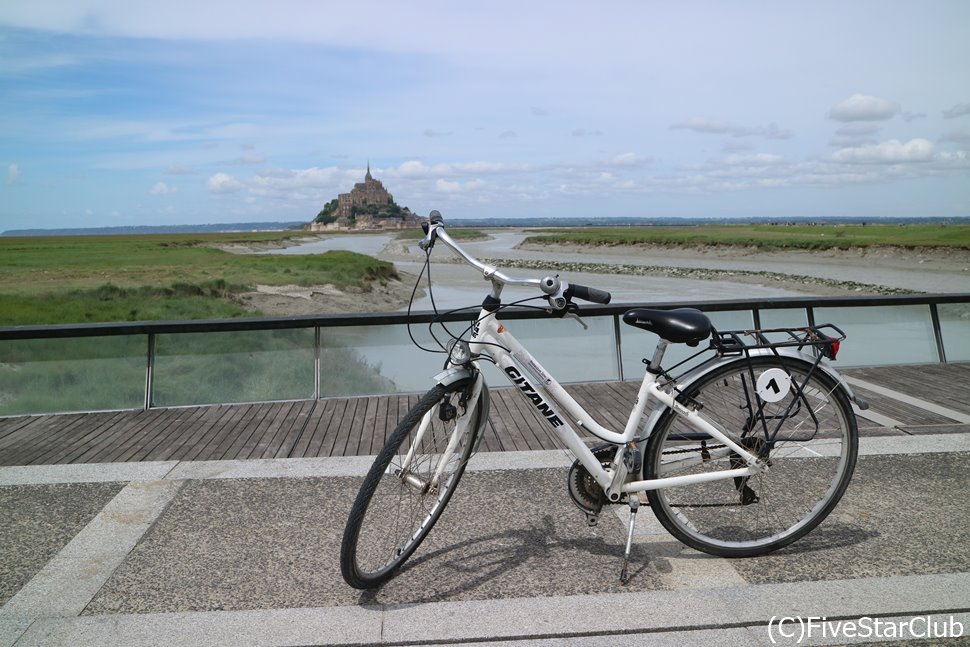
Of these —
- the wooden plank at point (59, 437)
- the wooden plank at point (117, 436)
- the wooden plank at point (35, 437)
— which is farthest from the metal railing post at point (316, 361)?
the wooden plank at point (35, 437)

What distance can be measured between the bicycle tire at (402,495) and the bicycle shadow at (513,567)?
11 cm

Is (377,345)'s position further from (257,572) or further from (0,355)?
(257,572)

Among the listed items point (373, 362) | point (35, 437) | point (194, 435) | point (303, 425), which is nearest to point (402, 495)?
point (303, 425)

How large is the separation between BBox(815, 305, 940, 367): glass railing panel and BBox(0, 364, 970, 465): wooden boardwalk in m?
0.76

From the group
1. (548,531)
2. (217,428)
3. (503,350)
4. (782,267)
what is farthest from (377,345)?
(782,267)

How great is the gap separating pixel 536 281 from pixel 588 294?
199 millimetres

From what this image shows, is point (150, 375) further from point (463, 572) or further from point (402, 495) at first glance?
point (463, 572)

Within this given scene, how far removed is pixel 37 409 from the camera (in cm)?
598

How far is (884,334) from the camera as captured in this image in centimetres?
754

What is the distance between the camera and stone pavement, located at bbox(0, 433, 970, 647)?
2768 mm

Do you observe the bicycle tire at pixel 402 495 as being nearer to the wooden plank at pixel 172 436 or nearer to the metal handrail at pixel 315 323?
the wooden plank at pixel 172 436

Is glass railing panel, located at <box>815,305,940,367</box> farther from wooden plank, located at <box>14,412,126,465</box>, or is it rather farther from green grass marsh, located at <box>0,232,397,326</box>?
green grass marsh, located at <box>0,232,397,326</box>

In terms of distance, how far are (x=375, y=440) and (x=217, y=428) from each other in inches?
45.5

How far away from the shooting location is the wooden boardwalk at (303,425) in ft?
16.2
